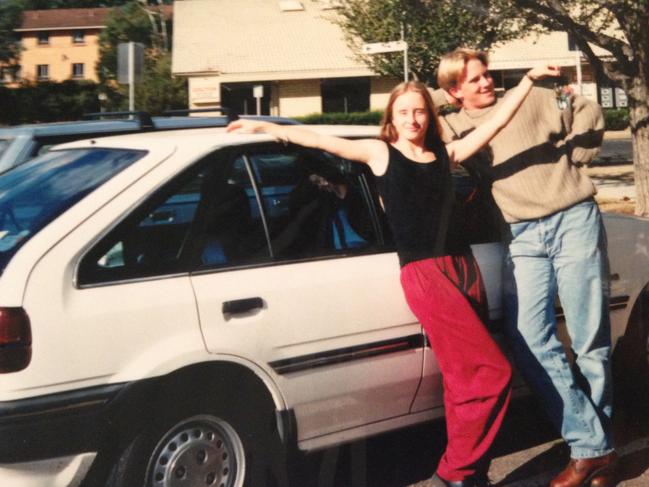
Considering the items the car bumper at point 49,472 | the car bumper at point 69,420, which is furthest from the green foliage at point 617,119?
the car bumper at point 49,472

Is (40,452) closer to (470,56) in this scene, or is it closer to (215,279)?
(215,279)

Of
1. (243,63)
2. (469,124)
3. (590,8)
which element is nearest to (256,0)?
(243,63)

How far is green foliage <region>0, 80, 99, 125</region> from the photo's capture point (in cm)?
4719

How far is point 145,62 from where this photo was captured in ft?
148

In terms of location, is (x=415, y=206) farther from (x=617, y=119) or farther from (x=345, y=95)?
(x=617, y=119)

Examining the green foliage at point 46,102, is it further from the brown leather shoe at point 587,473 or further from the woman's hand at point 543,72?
the brown leather shoe at point 587,473

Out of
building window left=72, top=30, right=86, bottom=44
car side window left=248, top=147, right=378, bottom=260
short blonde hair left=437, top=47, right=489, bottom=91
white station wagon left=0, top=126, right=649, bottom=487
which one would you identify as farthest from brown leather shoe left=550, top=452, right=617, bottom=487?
building window left=72, top=30, right=86, bottom=44

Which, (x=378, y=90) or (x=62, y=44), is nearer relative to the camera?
(x=378, y=90)

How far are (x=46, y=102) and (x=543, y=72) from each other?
47.1 metres

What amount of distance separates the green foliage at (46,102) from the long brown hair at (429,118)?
147 feet

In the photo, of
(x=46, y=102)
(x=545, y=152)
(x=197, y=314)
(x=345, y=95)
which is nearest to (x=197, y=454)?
(x=197, y=314)

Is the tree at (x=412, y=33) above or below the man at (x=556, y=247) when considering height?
above

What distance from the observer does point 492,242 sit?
431cm

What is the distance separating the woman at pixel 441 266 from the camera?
376cm
